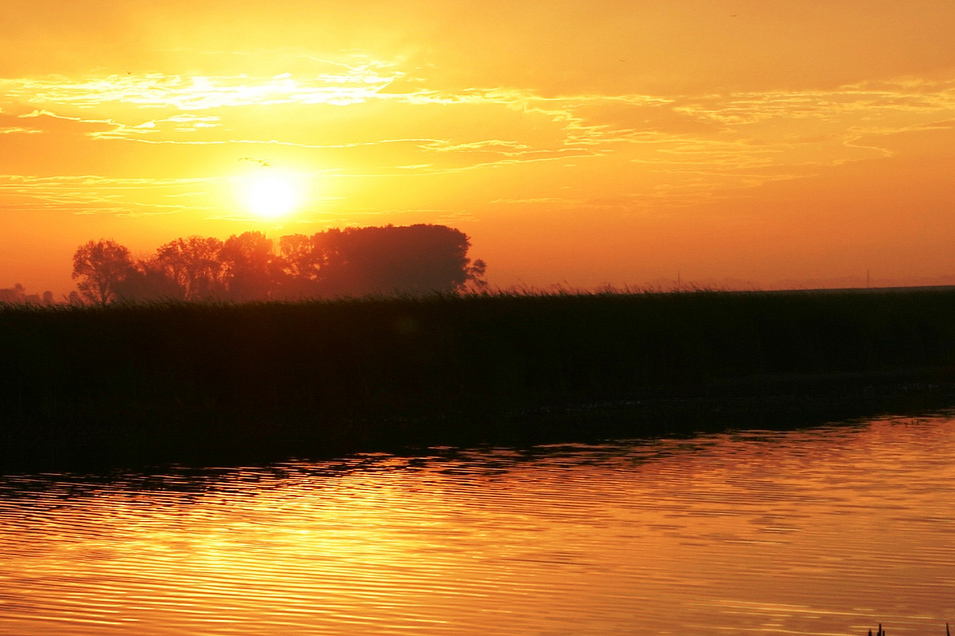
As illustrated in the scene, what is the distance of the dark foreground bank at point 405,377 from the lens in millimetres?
25234

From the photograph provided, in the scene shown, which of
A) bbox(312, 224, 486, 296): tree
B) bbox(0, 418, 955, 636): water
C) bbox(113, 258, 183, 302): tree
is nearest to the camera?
bbox(0, 418, 955, 636): water

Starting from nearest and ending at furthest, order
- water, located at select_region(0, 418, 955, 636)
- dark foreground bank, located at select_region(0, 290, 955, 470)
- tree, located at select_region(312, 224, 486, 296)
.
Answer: water, located at select_region(0, 418, 955, 636) < dark foreground bank, located at select_region(0, 290, 955, 470) < tree, located at select_region(312, 224, 486, 296)

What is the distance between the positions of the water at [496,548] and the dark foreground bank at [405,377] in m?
5.16

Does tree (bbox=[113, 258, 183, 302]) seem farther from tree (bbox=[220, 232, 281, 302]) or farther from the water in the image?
the water

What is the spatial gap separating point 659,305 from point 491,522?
23.2 m

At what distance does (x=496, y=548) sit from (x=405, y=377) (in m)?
19.4

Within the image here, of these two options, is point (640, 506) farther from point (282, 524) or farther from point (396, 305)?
point (396, 305)

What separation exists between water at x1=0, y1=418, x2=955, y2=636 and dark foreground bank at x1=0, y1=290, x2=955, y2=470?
5159 millimetres

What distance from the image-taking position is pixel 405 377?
3127 centimetres

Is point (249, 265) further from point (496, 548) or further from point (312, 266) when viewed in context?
point (496, 548)

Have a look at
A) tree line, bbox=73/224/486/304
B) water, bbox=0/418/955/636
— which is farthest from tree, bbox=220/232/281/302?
water, bbox=0/418/955/636

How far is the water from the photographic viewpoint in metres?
9.25

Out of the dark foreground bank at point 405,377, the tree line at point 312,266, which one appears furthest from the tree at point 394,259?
the dark foreground bank at point 405,377

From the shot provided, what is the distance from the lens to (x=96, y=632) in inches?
352
